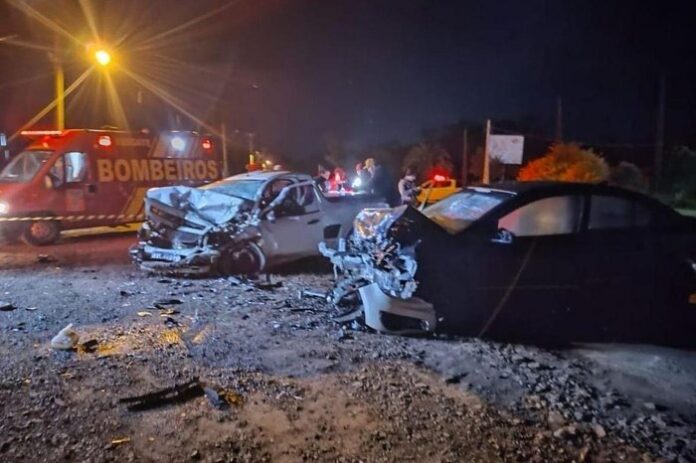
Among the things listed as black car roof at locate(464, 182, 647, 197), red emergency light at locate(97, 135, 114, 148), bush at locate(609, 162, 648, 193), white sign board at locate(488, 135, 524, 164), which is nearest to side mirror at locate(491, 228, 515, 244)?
black car roof at locate(464, 182, 647, 197)

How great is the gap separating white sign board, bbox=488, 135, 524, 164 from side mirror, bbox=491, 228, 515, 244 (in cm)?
2012

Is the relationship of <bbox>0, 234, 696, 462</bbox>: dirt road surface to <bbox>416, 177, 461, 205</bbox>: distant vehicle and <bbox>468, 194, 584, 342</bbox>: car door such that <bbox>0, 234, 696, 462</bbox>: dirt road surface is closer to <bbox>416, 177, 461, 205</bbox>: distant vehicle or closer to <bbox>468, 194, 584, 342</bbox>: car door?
<bbox>468, 194, 584, 342</bbox>: car door

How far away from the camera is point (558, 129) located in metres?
30.9

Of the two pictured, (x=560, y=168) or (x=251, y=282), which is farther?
(x=560, y=168)

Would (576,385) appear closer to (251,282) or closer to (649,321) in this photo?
(649,321)

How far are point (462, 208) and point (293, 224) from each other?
347 cm

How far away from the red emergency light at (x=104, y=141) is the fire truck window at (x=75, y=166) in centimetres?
44

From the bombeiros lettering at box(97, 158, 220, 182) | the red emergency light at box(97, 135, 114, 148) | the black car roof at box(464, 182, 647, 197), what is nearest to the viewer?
the black car roof at box(464, 182, 647, 197)

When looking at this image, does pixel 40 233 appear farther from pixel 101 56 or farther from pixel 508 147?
pixel 508 147

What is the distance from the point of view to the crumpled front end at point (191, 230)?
29.1 ft

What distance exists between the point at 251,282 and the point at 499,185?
364 cm

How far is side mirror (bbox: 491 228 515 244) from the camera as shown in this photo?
5.84m

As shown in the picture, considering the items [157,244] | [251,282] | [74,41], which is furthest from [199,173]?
[74,41]

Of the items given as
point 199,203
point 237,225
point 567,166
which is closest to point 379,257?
point 237,225
